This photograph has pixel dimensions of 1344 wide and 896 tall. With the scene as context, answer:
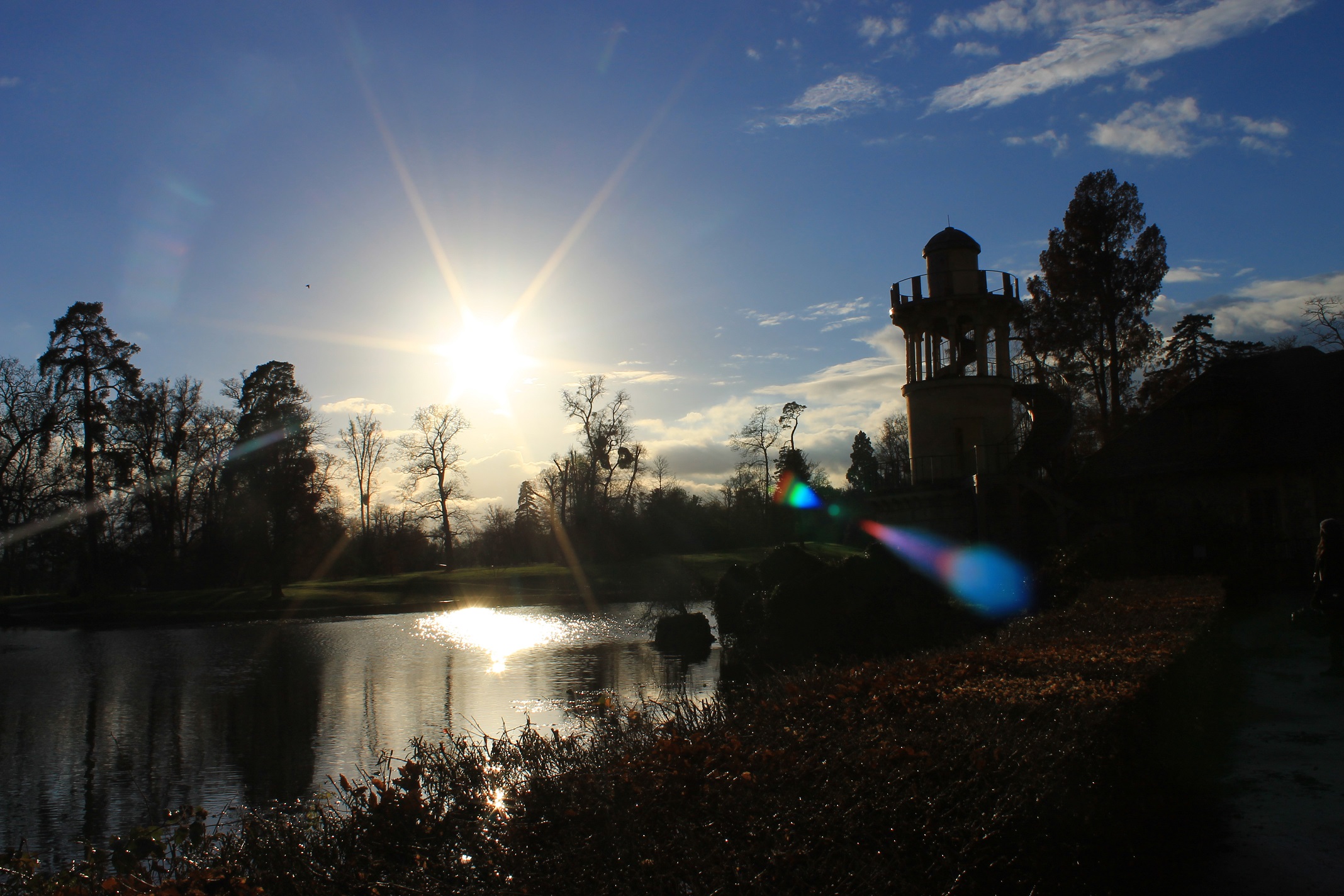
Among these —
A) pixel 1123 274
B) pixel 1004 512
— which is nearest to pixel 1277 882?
pixel 1004 512

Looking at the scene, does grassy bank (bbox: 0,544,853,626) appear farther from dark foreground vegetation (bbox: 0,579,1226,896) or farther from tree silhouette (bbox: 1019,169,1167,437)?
dark foreground vegetation (bbox: 0,579,1226,896)

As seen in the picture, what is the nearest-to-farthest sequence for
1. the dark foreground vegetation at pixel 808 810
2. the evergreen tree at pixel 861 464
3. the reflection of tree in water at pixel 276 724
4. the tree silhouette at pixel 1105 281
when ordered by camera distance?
the dark foreground vegetation at pixel 808 810 < the reflection of tree in water at pixel 276 724 < the tree silhouette at pixel 1105 281 < the evergreen tree at pixel 861 464

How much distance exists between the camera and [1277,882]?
19.0 feet

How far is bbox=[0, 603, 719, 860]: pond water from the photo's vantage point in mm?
12852

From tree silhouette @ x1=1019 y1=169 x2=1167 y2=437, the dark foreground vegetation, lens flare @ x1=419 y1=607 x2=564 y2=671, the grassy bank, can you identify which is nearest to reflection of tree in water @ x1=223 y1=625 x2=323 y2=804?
the dark foreground vegetation

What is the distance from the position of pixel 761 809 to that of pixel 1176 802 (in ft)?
12.9

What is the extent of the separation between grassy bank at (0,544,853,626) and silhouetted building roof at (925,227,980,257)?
17921mm

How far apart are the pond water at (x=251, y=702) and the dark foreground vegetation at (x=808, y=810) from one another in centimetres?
381

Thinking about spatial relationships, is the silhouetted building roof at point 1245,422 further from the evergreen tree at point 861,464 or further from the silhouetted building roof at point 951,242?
the evergreen tree at point 861,464

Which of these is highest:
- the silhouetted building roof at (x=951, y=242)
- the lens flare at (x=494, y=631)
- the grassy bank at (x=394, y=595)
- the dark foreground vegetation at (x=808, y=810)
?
the silhouetted building roof at (x=951, y=242)

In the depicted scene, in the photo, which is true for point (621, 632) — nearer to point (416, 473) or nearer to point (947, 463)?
point (947, 463)

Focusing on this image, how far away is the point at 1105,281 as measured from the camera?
38.3 meters

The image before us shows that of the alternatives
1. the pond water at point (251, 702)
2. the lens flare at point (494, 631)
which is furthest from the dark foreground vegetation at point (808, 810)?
the lens flare at point (494, 631)

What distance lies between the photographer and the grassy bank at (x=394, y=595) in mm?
43281
